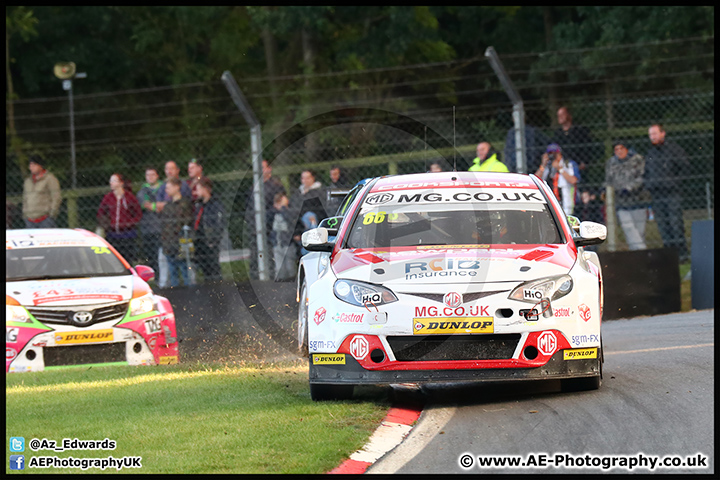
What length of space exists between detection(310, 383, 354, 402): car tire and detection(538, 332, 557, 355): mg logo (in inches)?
59.4

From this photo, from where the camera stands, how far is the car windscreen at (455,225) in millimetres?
8047

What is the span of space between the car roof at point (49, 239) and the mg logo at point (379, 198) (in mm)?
4835

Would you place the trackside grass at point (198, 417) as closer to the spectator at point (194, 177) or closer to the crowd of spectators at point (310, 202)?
the crowd of spectators at point (310, 202)

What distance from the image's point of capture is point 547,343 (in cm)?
710

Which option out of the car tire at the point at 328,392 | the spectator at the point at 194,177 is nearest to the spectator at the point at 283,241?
the spectator at the point at 194,177

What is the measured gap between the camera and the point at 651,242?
48.9 feet

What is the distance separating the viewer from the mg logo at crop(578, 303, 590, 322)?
23.8ft

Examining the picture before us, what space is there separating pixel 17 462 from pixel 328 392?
246 cm

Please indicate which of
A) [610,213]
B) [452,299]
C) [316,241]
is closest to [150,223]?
[610,213]

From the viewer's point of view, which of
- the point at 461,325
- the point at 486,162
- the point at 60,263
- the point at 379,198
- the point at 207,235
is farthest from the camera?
the point at 207,235

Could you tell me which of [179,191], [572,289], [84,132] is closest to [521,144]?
[179,191]

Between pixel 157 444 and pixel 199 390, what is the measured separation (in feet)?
7.51

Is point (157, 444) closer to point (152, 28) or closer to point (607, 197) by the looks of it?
point (607, 197)

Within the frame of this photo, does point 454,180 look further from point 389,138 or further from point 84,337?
point 389,138
